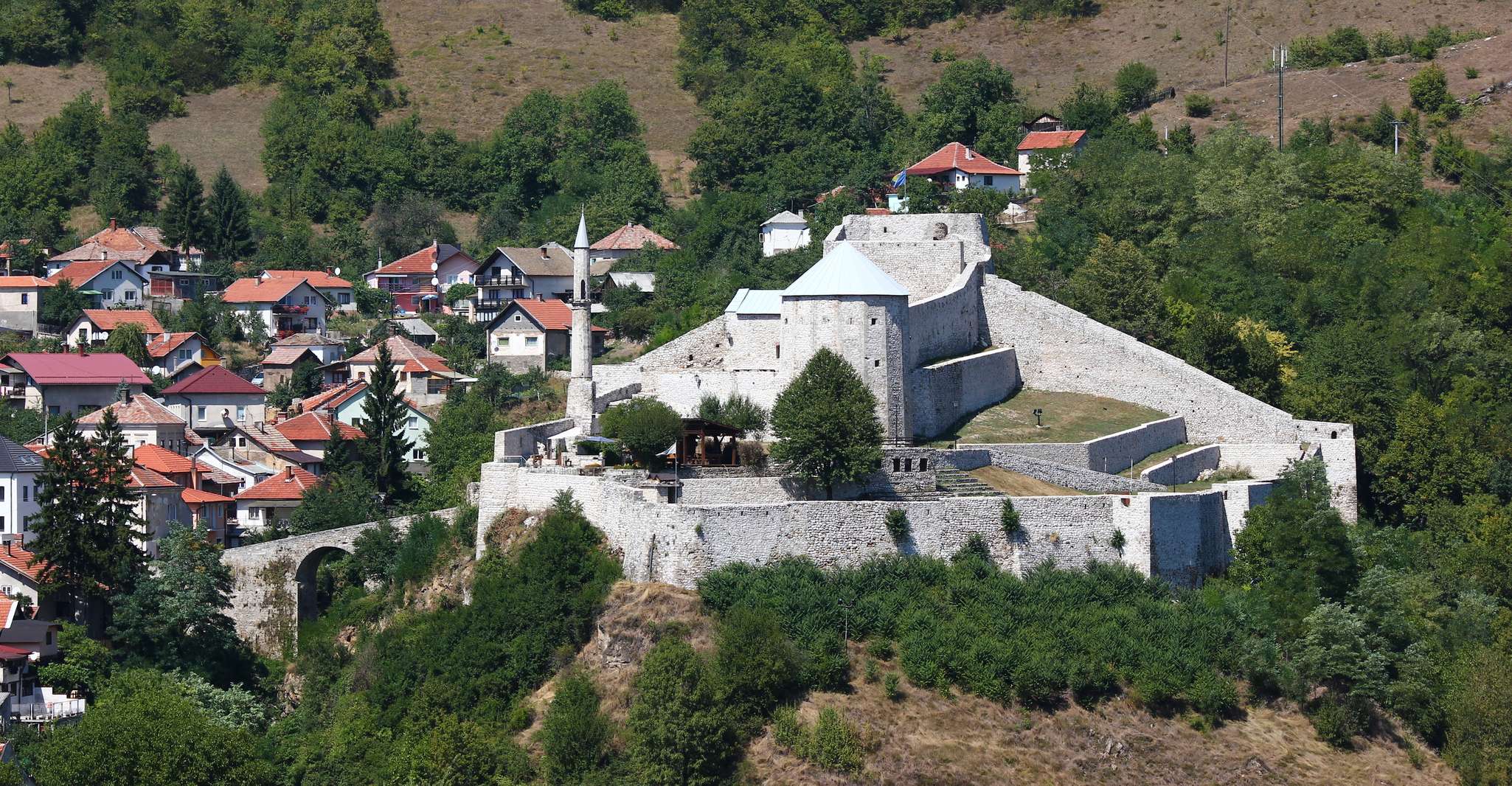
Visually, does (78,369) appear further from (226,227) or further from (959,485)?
(959,485)

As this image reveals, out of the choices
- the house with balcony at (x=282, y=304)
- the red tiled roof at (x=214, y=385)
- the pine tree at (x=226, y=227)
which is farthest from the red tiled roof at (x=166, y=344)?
the pine tree at (x=226, y=227)

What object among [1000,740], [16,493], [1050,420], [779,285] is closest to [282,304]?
[779,285]

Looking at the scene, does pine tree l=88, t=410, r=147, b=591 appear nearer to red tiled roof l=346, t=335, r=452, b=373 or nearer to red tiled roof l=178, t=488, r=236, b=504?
red tiled roof l=178, t=488, r=236, b=504

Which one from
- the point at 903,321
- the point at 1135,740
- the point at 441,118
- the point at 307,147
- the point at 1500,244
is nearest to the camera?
the point at 1135,740

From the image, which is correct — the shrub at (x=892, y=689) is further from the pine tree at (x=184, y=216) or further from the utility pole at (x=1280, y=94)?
the pine tree at (x=184, y=216)

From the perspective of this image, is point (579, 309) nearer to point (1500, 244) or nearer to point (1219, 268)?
point (1219, 268)

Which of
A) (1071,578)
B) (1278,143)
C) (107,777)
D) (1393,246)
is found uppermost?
(1278,143)

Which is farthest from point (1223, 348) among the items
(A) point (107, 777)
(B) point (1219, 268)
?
(A) point (107, 777)
